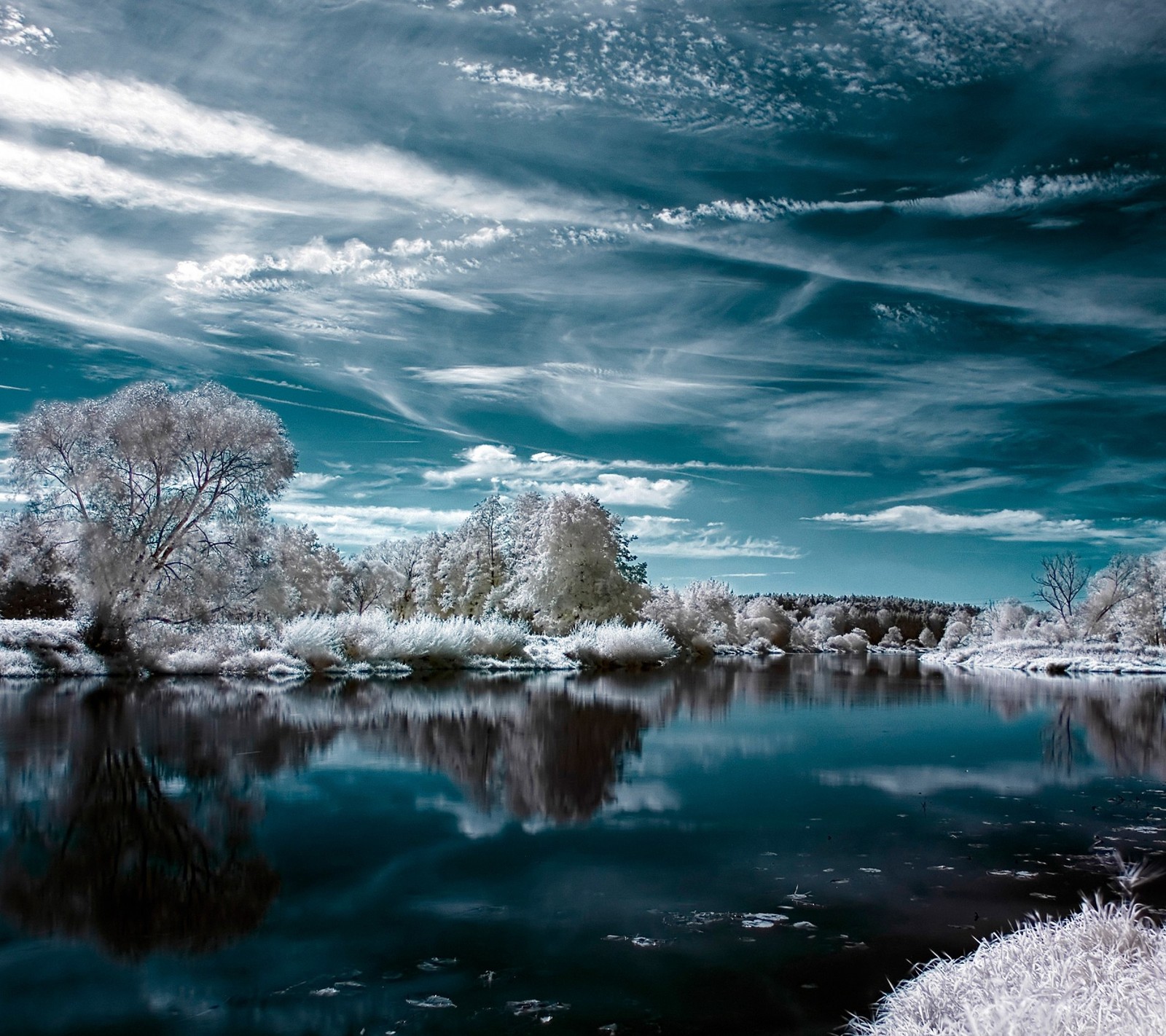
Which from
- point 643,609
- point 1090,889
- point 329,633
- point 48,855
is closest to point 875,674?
point 643,609

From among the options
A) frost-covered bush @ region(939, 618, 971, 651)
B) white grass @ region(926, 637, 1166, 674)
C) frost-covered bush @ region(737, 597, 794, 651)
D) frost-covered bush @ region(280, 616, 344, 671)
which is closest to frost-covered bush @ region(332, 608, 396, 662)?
frost-covered bush @ region(280, 616, 344, 671)

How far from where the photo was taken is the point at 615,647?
3506cm

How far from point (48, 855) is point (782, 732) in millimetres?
12168

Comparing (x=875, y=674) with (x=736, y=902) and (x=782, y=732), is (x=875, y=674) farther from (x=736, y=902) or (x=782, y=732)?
(x=736, y=902)

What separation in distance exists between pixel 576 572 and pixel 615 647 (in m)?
8.91

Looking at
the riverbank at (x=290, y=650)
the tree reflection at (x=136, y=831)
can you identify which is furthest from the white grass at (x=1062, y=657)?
the tree reflection at (x=136, y=831)

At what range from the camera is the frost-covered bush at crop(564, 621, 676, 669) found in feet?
115

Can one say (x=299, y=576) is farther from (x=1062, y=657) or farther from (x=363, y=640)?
(x=1062, y=657)

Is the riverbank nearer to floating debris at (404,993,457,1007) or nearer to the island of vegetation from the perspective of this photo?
the island of vegetation

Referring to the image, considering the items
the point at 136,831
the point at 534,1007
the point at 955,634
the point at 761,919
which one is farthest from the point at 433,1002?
the point at 955,634

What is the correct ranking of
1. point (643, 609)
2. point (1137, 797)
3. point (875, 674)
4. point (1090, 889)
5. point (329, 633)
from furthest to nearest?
point (643, 609)
point (875, 674)
point (329, 633)
point (1137, 797)
point (1090, 889)

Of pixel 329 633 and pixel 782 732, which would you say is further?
pixel 329 633

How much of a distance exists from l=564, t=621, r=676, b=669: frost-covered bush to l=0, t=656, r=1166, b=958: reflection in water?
353 inches

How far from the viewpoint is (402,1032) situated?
399 cm
